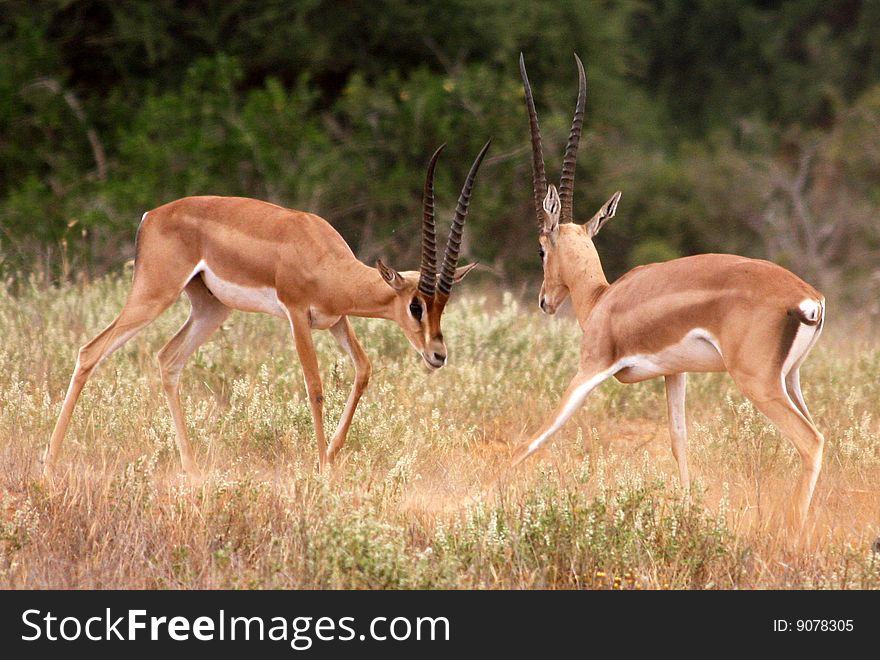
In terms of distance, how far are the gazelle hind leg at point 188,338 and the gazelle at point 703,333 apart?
1.89 meters

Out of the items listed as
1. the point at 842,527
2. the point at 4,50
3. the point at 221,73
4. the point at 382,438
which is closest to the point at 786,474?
the point at 842,527

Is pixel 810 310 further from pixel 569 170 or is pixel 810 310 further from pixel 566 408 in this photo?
pixel 569 170

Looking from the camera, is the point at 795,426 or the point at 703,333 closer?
the point at 795,426

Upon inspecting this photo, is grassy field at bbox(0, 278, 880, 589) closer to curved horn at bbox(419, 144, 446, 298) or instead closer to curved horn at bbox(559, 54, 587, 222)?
curved horn at bbox(419, 144, 446, 298)

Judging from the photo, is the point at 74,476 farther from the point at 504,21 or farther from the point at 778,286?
the point at 504,21

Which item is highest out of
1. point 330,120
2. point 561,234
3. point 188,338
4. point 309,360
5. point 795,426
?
point 330,120

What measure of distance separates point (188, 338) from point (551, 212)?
2.05m

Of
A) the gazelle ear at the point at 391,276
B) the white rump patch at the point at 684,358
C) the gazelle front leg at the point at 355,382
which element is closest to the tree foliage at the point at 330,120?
the gazelle front leg at the point at 355,382

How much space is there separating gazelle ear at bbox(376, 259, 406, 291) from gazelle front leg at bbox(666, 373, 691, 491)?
1378 mm

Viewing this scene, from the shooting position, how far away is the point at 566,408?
19.0 ft

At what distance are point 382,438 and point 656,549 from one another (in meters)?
2.01

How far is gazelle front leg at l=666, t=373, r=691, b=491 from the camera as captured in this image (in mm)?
6297

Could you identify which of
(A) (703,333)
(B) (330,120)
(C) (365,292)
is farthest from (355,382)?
(B) (330,120)

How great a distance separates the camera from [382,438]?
264 inches
